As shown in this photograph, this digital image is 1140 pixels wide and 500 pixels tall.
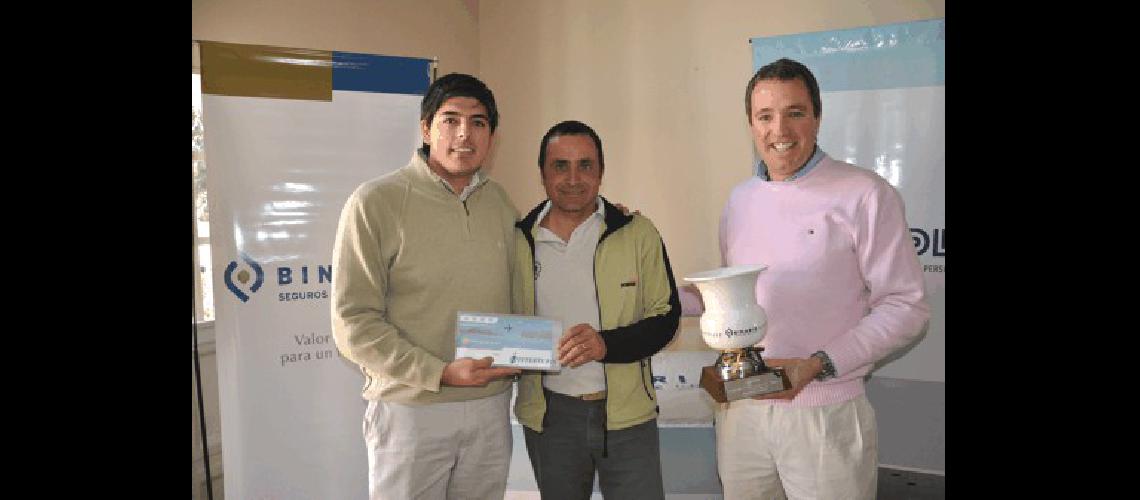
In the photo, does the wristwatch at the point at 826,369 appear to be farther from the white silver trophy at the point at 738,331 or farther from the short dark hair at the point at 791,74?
the short dark hair at the point at 791,74

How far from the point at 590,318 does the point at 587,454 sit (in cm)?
42

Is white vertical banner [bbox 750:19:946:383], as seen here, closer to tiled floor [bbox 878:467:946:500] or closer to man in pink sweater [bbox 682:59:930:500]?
tiled floor [bbox 878:467:946:500]

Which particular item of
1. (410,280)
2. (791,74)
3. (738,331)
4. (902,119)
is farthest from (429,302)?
(902,119)

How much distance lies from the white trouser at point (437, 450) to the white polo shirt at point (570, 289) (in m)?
0.25

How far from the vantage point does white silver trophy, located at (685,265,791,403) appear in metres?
1.88

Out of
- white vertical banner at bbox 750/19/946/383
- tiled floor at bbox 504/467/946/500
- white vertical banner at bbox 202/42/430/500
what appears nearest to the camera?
white vertical banner at bbox 202/42/430/500

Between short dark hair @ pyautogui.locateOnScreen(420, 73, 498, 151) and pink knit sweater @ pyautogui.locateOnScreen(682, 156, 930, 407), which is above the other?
short dark hair @ pyautogui.locateOnScreen(420, 73, 498, 151)

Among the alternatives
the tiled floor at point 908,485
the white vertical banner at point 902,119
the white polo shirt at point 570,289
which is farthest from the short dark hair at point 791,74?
the tiled floor at point 908,485

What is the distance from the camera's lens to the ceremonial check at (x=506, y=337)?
2.00m

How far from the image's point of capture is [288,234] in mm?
3092

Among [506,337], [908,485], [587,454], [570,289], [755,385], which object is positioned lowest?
[908,485]

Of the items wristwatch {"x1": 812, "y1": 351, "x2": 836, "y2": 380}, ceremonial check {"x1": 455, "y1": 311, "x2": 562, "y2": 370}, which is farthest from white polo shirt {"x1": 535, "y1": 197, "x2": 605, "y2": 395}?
wristwatch {"x1": 812, "y1": 351, "x2": 836, "y2": 380}

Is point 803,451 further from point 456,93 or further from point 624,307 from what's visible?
point 456,93

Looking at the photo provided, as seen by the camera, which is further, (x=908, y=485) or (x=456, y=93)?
(x=908, y=485)
